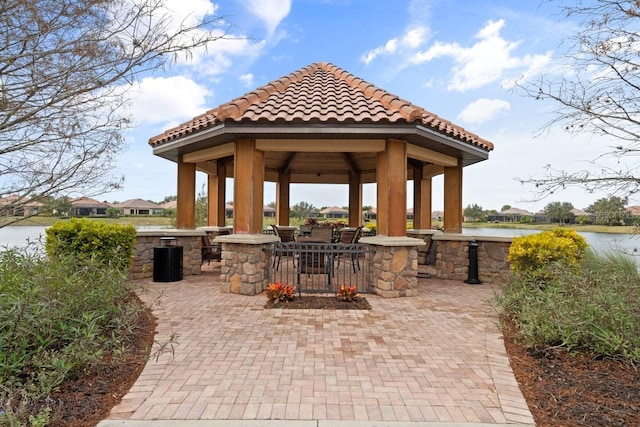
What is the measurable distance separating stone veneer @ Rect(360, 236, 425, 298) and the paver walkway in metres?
0.74

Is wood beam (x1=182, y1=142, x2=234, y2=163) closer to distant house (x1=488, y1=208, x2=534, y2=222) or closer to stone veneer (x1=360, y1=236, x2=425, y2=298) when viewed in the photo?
stone veneer (x1=360, y1=236, x2=425, y2=298)

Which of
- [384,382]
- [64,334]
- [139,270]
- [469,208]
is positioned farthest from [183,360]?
[469,208]

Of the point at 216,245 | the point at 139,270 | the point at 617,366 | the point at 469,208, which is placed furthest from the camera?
the point at 469,208

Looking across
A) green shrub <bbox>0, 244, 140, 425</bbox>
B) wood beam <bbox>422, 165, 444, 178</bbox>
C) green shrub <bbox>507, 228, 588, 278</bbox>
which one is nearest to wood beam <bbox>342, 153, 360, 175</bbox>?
wood beam <bbox>422, 165, 444, 178</bbox>

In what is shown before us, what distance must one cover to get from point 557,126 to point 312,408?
4717 millimetres

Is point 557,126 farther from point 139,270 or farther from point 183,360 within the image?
point 139,270

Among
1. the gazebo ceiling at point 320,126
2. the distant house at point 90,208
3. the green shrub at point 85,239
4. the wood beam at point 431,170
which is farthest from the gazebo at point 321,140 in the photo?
the green shrub at point 85,239

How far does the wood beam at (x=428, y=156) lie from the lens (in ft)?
23.0

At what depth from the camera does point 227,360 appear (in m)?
3.48

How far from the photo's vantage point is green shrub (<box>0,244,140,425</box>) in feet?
8.72

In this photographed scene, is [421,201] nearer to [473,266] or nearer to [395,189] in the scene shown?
[473,266]

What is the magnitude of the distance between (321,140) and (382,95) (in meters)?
1.67

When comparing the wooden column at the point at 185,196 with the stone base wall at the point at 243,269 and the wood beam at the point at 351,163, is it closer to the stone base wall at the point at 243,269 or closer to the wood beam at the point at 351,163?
the stone base wall at the point at 243,269

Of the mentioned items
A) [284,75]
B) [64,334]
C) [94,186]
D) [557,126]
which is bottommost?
[64,334]
